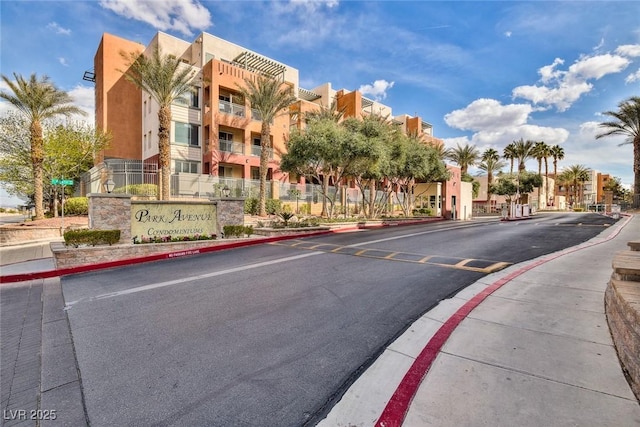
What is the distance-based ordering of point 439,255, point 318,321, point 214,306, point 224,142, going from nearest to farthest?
point 318,321, point 214,306, point 439,255, point 224,142

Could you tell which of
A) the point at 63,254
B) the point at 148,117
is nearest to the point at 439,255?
the point at 63,254

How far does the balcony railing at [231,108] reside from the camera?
3014 cm

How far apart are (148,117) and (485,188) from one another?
241 feet

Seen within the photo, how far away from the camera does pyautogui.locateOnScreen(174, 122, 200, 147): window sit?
29.1 m

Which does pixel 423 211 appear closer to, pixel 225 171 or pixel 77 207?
pixel 225 171

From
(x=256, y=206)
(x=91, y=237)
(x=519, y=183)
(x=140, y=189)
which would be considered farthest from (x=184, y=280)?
(x=519, y=183)

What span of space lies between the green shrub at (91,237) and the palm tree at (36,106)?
1669 cm

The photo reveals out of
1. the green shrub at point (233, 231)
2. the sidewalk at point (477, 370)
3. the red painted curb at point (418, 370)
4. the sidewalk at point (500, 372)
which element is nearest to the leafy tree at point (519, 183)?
the green shrub at point (233, 231)

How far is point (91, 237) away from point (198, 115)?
73.3 ft

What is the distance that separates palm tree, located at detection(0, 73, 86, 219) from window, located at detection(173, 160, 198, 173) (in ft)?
30.0

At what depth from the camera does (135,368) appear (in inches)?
154

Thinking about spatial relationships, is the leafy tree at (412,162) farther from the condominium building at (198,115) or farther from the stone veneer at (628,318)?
the stone veneer at (628,318)

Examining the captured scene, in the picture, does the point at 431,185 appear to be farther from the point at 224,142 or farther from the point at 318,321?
the point at 318,321

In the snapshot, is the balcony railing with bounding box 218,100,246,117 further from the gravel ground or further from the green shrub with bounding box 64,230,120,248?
the green shrub with bounding box 64,230,120,248
